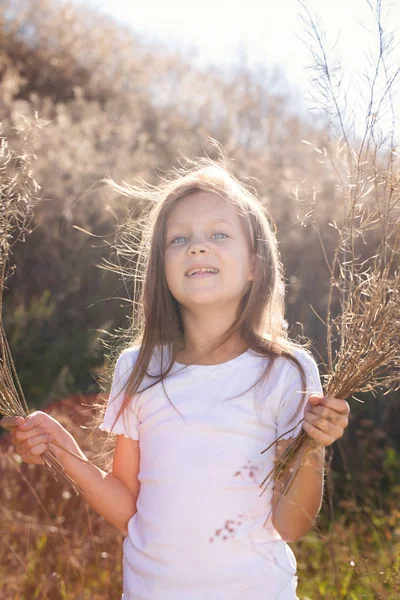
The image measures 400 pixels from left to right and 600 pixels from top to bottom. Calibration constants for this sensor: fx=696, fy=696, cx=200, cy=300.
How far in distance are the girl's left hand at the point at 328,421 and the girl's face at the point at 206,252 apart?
52 centimetres

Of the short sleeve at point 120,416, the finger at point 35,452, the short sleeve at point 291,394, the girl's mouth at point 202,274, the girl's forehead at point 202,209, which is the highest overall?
the girl's forehead at point 202,209

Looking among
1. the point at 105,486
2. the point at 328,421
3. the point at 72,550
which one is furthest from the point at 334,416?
the point at 72,550

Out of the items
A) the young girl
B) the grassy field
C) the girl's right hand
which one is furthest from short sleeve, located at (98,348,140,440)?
the grassy field

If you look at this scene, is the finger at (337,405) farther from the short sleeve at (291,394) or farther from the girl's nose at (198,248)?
the girl's nose at (198,248)

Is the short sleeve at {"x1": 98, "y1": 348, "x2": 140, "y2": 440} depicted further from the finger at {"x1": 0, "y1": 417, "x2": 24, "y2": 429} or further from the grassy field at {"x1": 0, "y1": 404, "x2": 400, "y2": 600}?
the grassy field at {"x1": 0, "y1": 404, "x2": 400, "y2": 600}

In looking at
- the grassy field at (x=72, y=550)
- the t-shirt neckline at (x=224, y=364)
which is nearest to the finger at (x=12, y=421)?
the t-shirt neckline at (x=224, y=364)

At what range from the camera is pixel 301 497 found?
1738 millimetres

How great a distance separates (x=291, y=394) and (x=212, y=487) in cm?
32

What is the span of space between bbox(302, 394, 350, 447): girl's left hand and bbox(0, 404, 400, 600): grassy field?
4.01ft

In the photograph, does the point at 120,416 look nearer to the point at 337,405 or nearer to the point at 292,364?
the point at 292,364

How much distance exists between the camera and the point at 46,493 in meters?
3.58

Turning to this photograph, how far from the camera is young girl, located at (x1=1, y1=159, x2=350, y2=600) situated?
1721mm

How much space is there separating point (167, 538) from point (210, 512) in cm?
13

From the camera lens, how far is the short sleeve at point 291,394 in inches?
70.6
